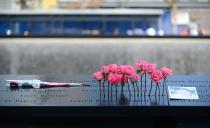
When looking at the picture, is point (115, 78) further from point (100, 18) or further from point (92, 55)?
point (100, 18)

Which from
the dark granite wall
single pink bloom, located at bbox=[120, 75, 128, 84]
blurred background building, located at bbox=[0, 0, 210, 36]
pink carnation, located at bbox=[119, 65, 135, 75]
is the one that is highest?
blurred background building, located at bbox=[0, 0, 210, 36]

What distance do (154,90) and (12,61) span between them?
189 inches

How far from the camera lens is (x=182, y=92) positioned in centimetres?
272

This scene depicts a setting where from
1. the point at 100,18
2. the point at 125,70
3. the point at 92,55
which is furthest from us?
the point at 100,18

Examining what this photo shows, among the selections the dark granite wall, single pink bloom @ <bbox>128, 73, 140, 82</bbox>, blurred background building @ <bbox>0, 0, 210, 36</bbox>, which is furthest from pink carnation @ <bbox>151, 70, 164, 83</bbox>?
blurred background building @ <bbox>0, 0, 210, 36</bbox>

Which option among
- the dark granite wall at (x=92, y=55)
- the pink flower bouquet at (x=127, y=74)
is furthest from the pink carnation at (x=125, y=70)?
the dark granite wall at (x=92, y=55)

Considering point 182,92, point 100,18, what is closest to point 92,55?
point 100,18

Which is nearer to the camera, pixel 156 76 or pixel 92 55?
pixel 156 76

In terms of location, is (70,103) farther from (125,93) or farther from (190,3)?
(190,3)

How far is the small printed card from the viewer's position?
8.73 ft

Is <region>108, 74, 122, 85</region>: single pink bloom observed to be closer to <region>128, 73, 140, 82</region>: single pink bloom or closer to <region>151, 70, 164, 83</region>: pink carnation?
<region>128, 73, 140, 82</region>: single pink bloom

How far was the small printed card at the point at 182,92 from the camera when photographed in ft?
8.73

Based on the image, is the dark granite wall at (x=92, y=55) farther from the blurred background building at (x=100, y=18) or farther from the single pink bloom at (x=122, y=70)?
the single pink bloom at (x=122, y=70)
